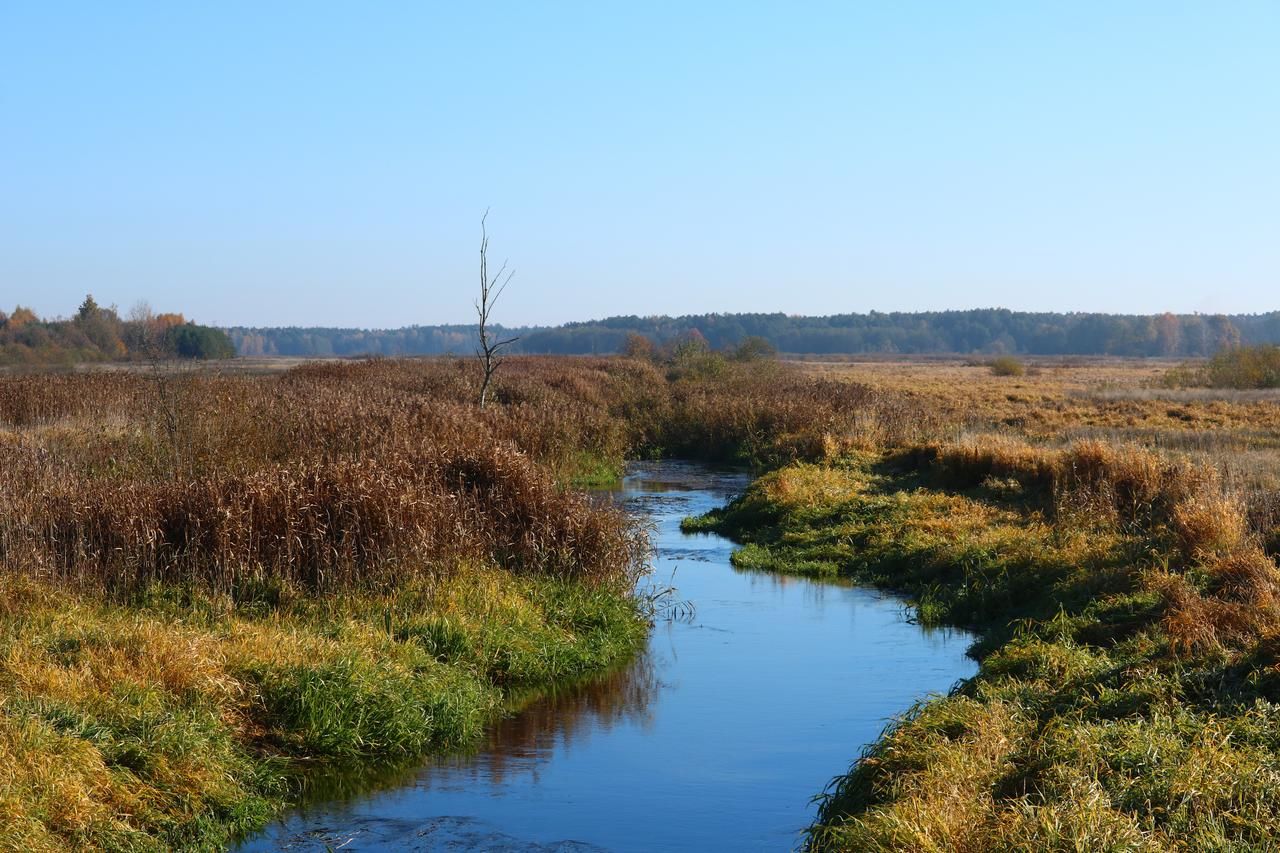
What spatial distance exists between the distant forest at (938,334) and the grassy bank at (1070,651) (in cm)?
13207

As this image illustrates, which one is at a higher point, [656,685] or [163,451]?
[163,451]

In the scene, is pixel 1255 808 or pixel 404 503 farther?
pixel 404 503

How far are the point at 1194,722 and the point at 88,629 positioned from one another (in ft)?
26.3

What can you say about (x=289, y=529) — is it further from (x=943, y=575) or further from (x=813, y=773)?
(x=943, y=575)

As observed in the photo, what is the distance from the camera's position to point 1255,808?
22.0 feet

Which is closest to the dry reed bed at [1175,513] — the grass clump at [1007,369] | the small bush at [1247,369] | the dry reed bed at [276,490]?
the dry reed bed at [276,490]

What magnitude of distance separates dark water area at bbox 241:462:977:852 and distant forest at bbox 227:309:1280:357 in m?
136

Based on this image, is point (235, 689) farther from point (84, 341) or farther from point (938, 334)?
point (938, 334)

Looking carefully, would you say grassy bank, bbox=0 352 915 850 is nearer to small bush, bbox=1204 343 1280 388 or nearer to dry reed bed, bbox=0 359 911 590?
dry reed bed, bbox=0 359 911 590

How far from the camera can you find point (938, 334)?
193 metres

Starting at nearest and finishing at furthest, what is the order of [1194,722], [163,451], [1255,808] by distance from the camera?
[1255,808] → [1194,722] → [163,451]

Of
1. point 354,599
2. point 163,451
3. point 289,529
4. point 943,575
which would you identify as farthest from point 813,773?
point 163,451

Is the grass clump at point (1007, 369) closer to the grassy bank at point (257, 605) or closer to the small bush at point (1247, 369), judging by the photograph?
the small bush at point (1247, 369)

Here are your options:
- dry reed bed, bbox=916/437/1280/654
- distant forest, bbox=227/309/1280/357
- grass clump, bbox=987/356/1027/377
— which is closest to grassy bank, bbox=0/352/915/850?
dry reed bed, bbox=916/437/1280/654
